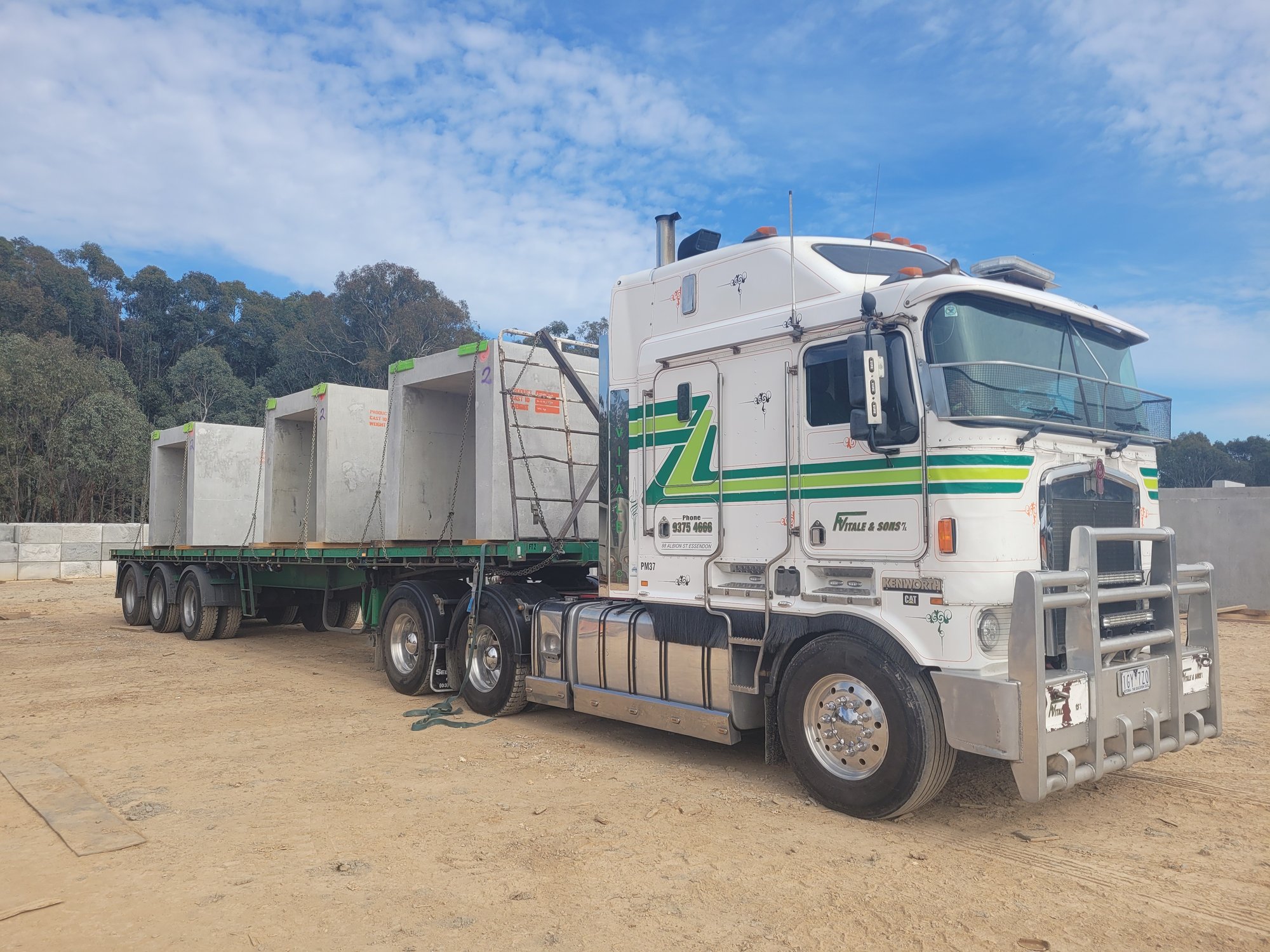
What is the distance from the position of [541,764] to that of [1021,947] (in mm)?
3813

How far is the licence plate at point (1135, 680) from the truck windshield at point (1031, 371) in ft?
4.66

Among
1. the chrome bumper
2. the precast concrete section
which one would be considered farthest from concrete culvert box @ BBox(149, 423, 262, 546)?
the precast concrete section

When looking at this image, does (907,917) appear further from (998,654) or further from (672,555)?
(672,555)

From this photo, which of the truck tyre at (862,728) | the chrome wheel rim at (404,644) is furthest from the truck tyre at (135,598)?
the truck tyre at (862,728)

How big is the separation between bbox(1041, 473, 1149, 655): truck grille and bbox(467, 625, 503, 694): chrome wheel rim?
5059 mm

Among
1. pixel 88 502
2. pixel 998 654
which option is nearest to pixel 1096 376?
pixel 998 654

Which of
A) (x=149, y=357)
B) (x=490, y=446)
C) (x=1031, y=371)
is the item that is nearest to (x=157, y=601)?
(x=490, y=446)

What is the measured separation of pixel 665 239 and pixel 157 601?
13.5m

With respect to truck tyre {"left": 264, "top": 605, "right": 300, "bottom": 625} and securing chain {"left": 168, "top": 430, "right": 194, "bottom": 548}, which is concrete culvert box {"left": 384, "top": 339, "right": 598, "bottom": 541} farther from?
securing chain {"left": 168, "top": 430, "right": 194, "bottom": 548}

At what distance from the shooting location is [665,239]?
7547 millimetres

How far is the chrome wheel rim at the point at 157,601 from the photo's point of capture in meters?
16.4

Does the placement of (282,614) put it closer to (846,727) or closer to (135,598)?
(135,598)

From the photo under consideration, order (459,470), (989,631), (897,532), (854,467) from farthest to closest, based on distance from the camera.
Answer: (459,470)
(854,467)
(897,532)
(989,631)

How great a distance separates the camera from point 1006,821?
5352mm
